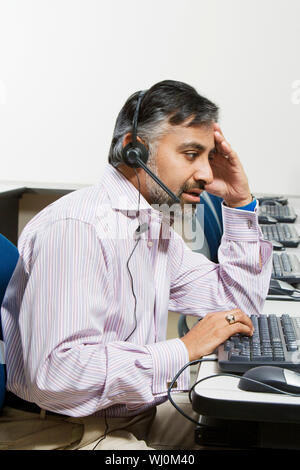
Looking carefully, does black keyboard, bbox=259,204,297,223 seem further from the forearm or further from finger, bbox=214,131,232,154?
the forearm

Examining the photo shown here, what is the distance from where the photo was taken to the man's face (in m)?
1.14

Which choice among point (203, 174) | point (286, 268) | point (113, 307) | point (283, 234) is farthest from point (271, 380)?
point (283, 234)

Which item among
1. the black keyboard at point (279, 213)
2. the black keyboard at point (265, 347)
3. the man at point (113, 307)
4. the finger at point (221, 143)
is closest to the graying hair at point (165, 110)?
the man at point (113, 307)

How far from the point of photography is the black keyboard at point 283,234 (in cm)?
211

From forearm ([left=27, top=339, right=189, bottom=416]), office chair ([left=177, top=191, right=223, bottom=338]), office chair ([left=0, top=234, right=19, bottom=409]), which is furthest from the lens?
office chair ([left=177, top=191, right=223, bottom=338])

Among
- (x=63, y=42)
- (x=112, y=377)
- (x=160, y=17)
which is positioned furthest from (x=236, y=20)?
(x=112, y=377)

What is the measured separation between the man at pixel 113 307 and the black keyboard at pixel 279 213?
55.4 inches

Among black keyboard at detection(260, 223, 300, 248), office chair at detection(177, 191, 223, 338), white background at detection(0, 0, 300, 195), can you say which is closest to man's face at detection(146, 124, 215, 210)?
office chair at detection(177, 191, 223, 338)

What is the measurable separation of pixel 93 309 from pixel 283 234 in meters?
1.39

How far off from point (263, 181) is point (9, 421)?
291 centimetres

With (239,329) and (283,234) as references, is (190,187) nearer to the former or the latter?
(239,329)

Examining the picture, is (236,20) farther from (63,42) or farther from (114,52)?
(63,42)

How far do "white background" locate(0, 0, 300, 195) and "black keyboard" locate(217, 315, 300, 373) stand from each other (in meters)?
2.65

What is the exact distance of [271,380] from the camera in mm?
843
